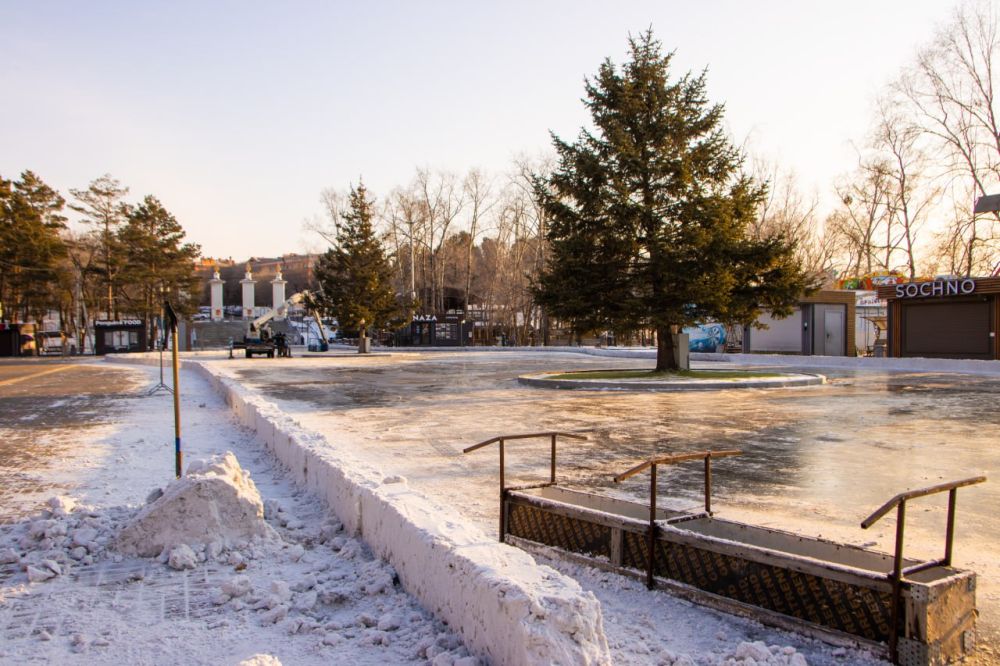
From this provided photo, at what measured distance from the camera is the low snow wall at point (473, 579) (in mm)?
3066

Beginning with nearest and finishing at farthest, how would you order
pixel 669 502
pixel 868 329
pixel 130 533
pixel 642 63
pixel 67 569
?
pixel 67 569 → pixel 130 533 → pixel 669 502 → pixel 642 63 → pixel 868 329

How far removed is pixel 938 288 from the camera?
3216 centimetres

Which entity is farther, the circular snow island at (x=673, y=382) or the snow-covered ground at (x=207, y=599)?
the circular snow island at (x=673, y=382)

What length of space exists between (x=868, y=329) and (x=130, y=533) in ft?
153

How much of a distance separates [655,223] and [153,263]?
169 feet

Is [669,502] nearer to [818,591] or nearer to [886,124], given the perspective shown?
[818,591]

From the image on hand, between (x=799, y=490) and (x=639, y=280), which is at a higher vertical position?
(x=639, y=280)

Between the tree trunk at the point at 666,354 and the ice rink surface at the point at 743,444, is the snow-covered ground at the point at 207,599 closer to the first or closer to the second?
the ice rink surface at the point at 743,444

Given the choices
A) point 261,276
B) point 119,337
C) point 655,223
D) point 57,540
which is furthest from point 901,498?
point 261,276

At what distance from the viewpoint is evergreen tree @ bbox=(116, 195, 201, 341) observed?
60719mm

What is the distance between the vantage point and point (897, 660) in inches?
135

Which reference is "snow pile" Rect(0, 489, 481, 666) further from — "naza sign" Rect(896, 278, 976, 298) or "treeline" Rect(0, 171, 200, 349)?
"treeline" Rect(0, 171, 200, 349)

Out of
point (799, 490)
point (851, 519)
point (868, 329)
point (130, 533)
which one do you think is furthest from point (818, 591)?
point (868, 329)

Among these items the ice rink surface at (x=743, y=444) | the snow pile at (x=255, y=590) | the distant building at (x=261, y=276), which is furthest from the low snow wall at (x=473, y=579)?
the distant building at (x=261, y=276)
